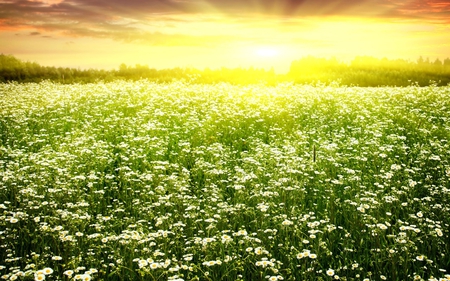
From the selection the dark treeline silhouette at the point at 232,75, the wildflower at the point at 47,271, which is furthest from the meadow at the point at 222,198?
the dark treeline silhouette at the point at 232,75

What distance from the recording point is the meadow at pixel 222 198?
14.1ft

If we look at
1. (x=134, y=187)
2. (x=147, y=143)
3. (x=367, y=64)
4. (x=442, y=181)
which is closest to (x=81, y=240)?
(x=134, y=187)

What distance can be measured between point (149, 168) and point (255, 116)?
17.4ft

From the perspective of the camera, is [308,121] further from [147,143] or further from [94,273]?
[94,273]

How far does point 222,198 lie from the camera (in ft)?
19.0

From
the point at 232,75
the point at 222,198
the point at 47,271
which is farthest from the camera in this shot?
the point at 232,75

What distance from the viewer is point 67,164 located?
7352 millimetres

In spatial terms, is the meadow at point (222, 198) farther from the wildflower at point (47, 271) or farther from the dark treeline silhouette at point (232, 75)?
the dark treeline silhouette at point (232, 75)

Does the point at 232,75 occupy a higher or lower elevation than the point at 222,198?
higher

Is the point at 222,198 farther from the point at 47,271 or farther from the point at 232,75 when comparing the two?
the point at 232,75

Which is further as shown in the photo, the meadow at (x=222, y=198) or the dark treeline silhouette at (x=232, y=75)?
the dark treeline silhouette at (x=232, y=75)

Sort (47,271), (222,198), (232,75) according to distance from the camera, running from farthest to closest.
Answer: (232,75) < (222,198) < (47,271)

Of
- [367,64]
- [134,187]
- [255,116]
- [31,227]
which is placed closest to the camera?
[31,227]

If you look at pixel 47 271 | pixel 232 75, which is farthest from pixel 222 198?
pixel 232 75
